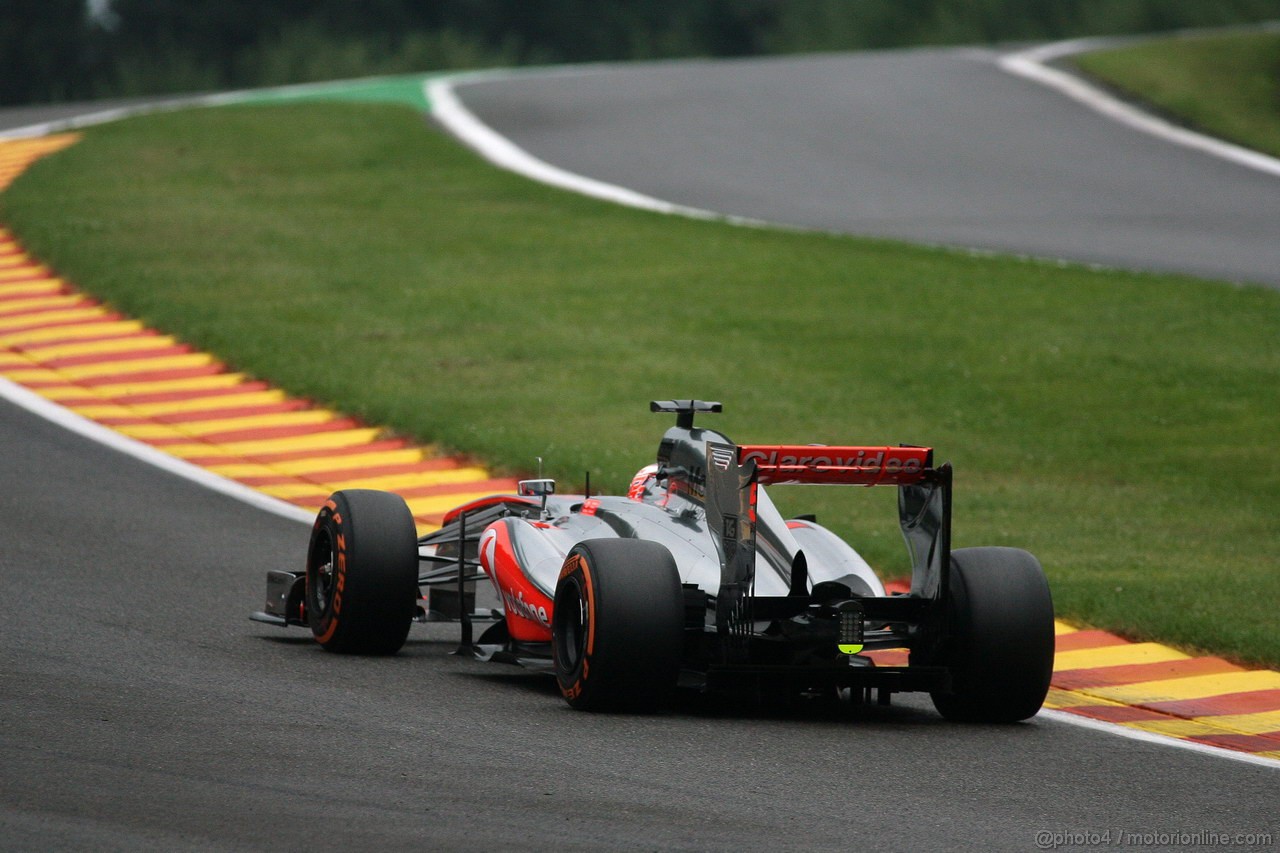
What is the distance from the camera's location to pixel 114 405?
1550 cm

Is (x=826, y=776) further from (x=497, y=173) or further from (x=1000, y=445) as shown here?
(x=497, y=173)

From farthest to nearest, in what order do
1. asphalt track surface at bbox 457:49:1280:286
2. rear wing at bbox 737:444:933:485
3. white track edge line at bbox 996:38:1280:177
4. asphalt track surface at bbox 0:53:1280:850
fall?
white track edge line at bbox 996:38:1280:177, asphalt track surface at bbox 457:49:1280:286, rear wing at bbox 737:444:933:485, asphalt track surface at bbox 0:53:1280:850

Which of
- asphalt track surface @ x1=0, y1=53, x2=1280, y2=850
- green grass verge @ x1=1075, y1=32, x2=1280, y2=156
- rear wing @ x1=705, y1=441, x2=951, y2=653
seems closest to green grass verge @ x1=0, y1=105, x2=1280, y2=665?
rear wing @ x1=705, y1=441, x2=951, y2=653

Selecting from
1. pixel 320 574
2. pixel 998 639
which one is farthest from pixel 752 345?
pixel 998 639

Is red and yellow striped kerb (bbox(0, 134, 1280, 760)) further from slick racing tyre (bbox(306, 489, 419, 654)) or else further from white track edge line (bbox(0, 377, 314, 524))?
slick racing tyre (bbox(306, 489, 419, 654))

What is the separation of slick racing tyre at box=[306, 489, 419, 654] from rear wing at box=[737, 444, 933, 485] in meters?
1.82

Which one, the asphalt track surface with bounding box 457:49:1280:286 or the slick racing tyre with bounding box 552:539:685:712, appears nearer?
the slick racing tyre with bounding box 552:539:685:712

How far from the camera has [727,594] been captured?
313 inches

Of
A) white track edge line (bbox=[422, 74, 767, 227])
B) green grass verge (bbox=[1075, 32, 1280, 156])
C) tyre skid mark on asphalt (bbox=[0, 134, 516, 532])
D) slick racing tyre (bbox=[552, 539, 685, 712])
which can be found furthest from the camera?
green grass verge (bbox=[1075, 32, 1280, 156])

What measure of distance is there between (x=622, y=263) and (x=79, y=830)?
51.9ft

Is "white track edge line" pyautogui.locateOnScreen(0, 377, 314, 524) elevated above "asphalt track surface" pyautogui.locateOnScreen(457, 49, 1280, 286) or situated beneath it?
situated beneath

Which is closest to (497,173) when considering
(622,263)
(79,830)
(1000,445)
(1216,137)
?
(622,263)

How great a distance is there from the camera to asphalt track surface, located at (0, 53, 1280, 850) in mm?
6043

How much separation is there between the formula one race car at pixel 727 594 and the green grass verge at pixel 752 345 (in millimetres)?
2206
